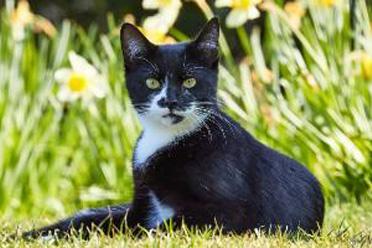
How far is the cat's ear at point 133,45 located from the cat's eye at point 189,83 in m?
0.21

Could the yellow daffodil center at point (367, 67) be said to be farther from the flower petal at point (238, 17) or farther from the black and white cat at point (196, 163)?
the black and white cat at point (196, 163)

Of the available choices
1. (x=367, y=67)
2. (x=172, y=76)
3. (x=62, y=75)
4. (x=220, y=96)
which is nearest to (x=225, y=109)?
(x=220, y=96)

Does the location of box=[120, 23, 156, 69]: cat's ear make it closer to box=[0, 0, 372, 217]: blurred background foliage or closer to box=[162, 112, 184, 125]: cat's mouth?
box=[162, 112, 184, 125]: cat's mouth

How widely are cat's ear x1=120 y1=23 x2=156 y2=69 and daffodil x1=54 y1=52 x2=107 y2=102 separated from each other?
5.87 ft

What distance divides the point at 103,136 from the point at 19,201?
0.65 meters

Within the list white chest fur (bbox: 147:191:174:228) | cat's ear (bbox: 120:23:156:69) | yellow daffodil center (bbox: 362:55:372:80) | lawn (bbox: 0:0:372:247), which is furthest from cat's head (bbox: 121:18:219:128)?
yellow daffodil center (bbox: 362:55:372:80)

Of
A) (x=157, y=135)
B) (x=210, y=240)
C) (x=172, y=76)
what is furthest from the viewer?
(x=157, y=135)

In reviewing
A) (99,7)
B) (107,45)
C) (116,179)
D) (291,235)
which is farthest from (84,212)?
(99,7)

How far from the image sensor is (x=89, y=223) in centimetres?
424

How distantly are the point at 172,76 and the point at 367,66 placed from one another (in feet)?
6.48

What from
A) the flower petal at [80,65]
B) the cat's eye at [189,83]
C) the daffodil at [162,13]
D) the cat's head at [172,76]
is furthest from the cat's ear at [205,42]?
the flower petal at [80,65]

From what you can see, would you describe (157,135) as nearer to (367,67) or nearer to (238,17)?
(238,17)

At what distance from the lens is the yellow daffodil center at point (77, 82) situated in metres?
5.94

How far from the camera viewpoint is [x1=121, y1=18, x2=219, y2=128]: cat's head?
3928mm
